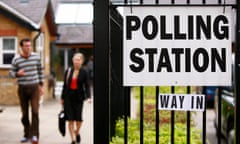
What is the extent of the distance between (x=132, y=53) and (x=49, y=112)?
1268cm

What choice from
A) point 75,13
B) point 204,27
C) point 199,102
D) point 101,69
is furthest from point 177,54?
point 75,13

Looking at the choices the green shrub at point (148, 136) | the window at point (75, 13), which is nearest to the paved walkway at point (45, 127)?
the green shrub at point (148, 136)

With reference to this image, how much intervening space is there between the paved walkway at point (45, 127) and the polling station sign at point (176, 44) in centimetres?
602

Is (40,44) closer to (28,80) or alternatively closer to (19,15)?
(19,15)

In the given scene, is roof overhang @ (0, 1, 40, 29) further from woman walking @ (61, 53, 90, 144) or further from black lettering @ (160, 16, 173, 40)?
black lettering @ (160, 16, 173, 40)

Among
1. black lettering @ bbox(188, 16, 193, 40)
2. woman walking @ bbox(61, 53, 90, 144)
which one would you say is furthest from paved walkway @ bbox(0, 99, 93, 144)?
black lettering @ bbox(188, 16, 193, 40)

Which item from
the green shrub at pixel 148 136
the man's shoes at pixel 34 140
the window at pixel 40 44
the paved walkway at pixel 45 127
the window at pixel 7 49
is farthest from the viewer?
the window at pixel 40 44

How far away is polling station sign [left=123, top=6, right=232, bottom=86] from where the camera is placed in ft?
12.0

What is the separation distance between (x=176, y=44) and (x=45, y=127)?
349 inches

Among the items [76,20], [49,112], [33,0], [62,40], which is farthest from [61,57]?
[49,112]

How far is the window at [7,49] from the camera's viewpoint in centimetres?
1845

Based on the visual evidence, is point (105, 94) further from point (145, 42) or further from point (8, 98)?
point (8, 98)

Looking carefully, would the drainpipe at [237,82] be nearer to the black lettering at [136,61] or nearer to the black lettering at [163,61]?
the black lettering at [163,61]

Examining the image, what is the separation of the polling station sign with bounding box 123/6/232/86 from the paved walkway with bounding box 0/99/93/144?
19.7 ft
